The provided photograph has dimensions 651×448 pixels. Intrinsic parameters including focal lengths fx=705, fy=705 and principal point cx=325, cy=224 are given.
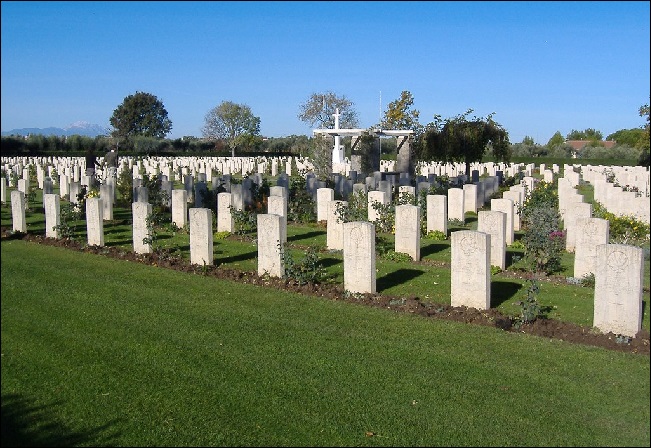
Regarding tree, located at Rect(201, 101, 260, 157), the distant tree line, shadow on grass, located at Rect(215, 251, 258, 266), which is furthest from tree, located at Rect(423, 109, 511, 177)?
shadow on grass, located at Rect(215, 251, 258, 266)

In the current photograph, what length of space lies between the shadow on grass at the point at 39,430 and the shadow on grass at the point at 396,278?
6093 mm

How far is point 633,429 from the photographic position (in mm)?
2945

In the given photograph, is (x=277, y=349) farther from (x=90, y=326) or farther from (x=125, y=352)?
(x=90, y=326)

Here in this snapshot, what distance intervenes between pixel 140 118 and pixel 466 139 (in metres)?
23.9

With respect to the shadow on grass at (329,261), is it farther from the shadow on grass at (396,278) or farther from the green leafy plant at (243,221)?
the green leafy plant at (243,221)

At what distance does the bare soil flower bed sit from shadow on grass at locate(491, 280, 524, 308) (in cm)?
67

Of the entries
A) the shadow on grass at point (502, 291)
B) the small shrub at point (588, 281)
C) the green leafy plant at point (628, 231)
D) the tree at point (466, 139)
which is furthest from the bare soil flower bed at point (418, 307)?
the tree at point (466, 139)

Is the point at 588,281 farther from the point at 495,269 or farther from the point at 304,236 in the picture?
the point at 304,236

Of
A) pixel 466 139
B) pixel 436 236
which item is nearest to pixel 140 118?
pixel 436 236

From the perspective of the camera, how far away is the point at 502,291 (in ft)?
35.6

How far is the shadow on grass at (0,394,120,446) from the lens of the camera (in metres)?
5.05

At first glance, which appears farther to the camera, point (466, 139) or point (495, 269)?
point (466, 139)

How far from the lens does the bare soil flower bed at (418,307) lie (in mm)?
7586

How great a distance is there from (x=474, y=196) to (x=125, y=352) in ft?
58.4
